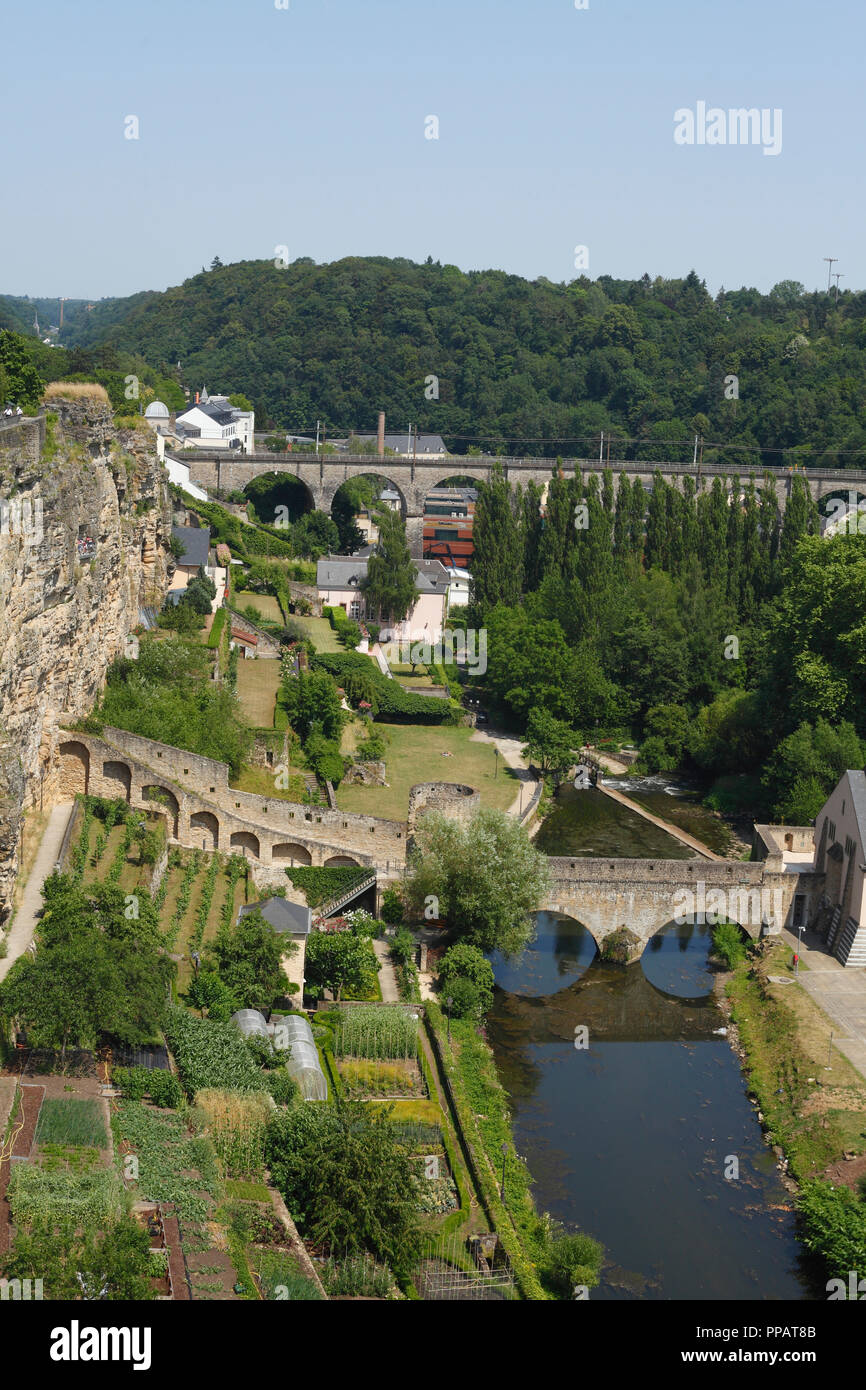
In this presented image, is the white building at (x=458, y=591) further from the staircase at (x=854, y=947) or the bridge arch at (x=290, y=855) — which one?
the staircase at (x=854, y=947)

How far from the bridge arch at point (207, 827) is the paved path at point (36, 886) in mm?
3387

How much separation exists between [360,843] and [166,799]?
5.04 meters

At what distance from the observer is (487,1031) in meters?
35.1

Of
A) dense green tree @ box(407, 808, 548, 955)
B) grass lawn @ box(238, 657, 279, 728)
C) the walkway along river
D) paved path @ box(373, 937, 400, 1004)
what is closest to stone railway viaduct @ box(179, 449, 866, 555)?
grass lawn @ box(238, 657, 279, 728)

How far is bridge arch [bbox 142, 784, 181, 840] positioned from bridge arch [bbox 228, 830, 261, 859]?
1.52m

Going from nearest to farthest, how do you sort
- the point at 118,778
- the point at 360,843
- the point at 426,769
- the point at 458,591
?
1. the point at 118,778
2. the point at 360,843
3. the point at 426,769
4. the point at 458,591

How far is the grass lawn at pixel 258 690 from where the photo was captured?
50.4m

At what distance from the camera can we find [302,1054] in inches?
1171

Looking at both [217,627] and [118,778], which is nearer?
[118,778]

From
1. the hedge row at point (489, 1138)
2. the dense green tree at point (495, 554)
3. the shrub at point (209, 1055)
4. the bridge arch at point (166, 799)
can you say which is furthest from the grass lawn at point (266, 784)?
the dense green tree at point (495, 554)

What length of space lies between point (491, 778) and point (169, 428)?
148 feet

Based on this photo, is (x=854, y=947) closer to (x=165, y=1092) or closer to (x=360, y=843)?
(x=360, y=843)

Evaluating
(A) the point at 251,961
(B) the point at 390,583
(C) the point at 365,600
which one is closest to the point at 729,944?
(A) the point at 251,961
